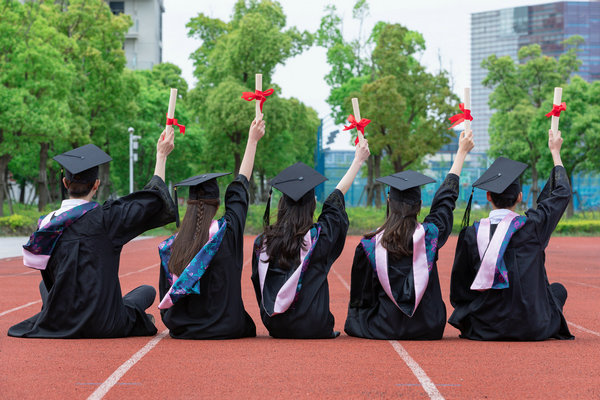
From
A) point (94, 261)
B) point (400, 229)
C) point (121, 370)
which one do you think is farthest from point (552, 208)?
point (94, 261)

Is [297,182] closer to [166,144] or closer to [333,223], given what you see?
[333,223]

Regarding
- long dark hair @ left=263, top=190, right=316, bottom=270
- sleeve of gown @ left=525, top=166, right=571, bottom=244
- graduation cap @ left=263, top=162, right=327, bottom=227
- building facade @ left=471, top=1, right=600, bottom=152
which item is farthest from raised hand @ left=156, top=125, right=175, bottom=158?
building facade @ left=471, top=1, right=600, bottom=152

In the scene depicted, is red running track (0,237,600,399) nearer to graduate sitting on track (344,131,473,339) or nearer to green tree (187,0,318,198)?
graduate sitting on track (344,131,473,339)

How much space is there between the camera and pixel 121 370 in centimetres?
510

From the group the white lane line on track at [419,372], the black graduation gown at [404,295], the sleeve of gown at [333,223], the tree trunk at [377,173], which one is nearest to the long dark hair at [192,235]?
the sleeve of gown at [333,223]

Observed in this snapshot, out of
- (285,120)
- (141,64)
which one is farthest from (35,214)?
(141,64)

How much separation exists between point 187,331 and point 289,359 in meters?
1.25

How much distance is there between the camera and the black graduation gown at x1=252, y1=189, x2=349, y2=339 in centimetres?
632

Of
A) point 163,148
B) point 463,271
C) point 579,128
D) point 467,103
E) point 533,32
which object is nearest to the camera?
point 467,103

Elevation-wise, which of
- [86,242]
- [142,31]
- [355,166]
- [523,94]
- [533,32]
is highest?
[533,32]

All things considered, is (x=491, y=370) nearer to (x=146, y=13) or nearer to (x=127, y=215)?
(x=127, y=215)

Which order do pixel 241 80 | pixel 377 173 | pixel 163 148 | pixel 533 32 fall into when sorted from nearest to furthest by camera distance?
pixel 163 148, pixel 241 80, pixel 377 173, pixel 533 32

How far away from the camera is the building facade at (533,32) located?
141250 millimetres

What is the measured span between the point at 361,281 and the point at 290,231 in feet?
2.63
